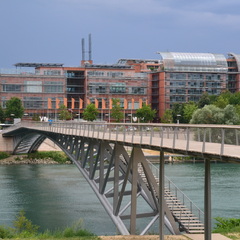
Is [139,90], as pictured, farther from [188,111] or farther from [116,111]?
[188,111]

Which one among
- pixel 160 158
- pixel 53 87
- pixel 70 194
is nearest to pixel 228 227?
pixel 160 158

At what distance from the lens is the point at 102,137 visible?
33938mm

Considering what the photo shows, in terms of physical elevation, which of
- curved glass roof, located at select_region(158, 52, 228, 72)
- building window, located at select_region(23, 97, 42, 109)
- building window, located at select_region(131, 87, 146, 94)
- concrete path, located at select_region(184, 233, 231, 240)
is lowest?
concrete path, located at select_region(184, 233, 231, 240)

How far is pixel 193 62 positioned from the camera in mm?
Result: 156750

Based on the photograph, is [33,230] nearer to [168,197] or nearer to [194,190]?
[168,197]

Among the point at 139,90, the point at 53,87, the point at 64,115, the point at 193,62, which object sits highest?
the point at 193,62

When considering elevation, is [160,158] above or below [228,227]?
above

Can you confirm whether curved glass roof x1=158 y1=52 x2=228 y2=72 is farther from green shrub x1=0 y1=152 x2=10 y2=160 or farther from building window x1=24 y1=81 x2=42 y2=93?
green shrub x1=0 y1=152 x2=10 y2=160

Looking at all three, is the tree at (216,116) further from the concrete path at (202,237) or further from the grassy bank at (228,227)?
the concrete path at (202,237)

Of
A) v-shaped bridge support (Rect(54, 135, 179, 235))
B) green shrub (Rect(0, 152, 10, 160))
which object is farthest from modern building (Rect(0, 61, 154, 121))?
v-shaped bridge support (Rect(54, 135, 179, 235))

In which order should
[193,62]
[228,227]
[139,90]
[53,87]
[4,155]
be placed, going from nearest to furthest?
[228,227] < [4,155] < [53,87] < [193,62] < [139,90]

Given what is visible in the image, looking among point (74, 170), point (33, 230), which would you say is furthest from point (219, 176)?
point (33, 230)

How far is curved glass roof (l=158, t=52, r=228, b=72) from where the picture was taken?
154500 mm

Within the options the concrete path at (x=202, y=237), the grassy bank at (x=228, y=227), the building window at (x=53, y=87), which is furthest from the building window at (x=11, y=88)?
the concrete path at (x=202, y=237)
